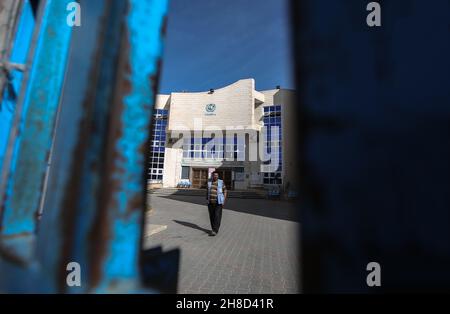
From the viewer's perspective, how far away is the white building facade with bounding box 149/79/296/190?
26.9 metres

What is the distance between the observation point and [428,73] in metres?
0.61

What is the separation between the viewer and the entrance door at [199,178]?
2879cm

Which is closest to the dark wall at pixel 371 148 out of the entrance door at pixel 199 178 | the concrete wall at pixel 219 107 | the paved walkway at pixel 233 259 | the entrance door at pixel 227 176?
the paved walkway at pixel 233 259

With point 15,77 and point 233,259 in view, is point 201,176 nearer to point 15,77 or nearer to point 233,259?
point 233,259

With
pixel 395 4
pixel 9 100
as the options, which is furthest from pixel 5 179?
pixel 395 4

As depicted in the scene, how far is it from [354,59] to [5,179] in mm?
1750

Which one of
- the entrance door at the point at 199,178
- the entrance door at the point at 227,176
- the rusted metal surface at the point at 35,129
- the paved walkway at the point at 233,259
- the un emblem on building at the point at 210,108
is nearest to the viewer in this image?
the rusted metal surface at the point at 35,129

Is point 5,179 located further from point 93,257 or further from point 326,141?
point 326,141

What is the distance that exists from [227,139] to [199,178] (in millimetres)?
6627

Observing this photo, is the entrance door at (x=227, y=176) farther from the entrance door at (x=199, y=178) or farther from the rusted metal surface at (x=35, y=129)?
the rusted metal surface at (x=35, y=129)

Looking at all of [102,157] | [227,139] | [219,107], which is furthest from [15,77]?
[219,107]

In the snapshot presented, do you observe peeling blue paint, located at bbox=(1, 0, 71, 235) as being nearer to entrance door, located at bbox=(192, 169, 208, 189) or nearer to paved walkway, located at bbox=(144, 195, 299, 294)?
paved walkway, located at bbox=(144, 195, 299, 294)

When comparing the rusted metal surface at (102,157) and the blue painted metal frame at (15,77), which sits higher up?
the blue painted metal frame at (15,77)

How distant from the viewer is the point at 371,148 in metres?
0.55
